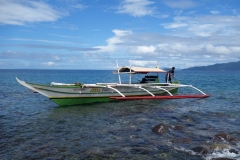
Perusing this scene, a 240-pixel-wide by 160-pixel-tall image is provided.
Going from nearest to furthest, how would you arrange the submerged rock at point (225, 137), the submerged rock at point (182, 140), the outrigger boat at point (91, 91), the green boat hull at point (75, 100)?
1. the submerged rock at point (182, 140)
2. the submerged rock at point (225, 137)
3. the outrigger boat at point (91, 91)
4. the green boat hull at point (75, 100)

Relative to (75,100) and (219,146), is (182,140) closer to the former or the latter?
(219,146)

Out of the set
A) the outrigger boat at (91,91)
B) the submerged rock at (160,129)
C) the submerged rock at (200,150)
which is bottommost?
the submerged rock at (200,150)

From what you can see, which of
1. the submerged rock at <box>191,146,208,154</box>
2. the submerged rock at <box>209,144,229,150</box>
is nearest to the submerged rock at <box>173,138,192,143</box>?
the submerged rock at <box>191,146,208,154</box>

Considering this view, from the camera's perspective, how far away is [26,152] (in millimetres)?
10250

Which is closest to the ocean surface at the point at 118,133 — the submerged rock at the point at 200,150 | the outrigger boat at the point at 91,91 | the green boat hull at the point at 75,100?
the submerged rock at the point at 200,150

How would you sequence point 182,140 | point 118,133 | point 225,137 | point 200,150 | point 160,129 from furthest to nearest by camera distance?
1. point 160,129
2. point 118,133
3. point 225,137
4. point 182,140
5. point 200,150

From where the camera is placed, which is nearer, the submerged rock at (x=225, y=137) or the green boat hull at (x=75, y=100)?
the submerged rock at (x=225, y=137)

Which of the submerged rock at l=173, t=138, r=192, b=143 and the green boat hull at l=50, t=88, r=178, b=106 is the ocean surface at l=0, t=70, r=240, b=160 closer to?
the submerged rock at l=173, t=138, r=192, b=143

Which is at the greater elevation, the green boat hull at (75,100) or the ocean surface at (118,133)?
the green boat hull at (75,100)

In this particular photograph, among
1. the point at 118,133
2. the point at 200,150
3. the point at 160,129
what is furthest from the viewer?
the point at 160,129

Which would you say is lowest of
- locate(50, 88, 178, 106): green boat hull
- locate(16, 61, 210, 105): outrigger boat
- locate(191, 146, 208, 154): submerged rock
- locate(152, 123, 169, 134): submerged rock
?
locate(191, 146, 208, 154): submerged rock

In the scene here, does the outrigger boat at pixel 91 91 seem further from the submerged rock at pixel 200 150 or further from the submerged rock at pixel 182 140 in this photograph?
the submerged rock at pixel 200 150

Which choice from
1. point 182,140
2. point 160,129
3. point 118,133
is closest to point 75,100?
point 118,133

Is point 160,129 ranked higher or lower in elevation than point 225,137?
higher
